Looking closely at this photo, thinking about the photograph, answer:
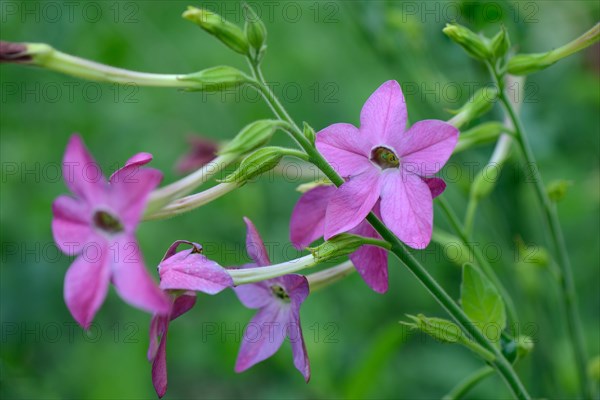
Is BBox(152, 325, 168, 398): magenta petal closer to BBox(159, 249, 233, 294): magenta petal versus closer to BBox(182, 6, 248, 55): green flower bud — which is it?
BBox(159, 249, 233, 294): magenta petal

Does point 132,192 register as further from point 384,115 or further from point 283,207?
point 283,207

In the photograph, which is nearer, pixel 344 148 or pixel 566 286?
pixel 344 148

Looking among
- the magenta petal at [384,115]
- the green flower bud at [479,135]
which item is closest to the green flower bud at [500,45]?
the green flower bud at [479,135]

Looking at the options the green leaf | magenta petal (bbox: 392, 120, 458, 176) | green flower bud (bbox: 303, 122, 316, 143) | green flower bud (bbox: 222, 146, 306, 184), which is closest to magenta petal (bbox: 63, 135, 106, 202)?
green flower bud (bbox: 222, 146, 306, 184)

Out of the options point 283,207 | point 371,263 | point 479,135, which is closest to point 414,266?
point 371,263

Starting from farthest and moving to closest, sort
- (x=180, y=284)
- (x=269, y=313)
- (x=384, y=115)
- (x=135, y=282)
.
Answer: (x=269, y=313), (x=384, y=115), (x=180, y=284), (x=135, y=282)

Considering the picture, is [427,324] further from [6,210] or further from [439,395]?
[6,210]

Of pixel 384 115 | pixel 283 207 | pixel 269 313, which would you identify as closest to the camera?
pixel 384 115
